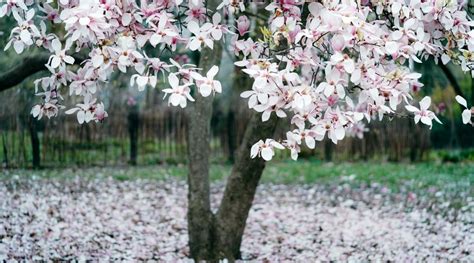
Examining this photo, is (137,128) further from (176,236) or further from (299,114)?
(299,114)

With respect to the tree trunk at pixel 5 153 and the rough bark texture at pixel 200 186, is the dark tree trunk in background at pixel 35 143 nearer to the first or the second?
the tree trunk at pixel 5 153

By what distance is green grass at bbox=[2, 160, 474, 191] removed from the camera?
8.07 meters

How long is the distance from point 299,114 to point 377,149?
399 inches

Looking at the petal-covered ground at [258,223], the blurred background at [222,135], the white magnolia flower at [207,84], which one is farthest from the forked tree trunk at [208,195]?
the blurred background at [222,135]

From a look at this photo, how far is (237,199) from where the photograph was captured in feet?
14.7

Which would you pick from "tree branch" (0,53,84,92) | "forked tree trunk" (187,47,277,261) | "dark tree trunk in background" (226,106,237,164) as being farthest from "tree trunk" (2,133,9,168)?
"dark tree trunk in background" (226,106,237,164)

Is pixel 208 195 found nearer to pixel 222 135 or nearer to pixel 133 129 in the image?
pixel 133 129

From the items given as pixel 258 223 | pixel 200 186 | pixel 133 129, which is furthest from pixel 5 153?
pixel 133 129

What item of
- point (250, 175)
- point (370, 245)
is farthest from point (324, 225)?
point (250, 175)

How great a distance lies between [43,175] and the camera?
7309 millimetres

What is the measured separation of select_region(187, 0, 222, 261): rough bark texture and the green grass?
3114 mm

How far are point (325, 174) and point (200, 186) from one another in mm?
5349

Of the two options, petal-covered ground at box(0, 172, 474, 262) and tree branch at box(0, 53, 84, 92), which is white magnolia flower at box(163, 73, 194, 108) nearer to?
tree branch at box(0, 53, 84, 92)

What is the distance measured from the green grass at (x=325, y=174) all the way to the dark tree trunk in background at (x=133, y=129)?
380 millimetres
